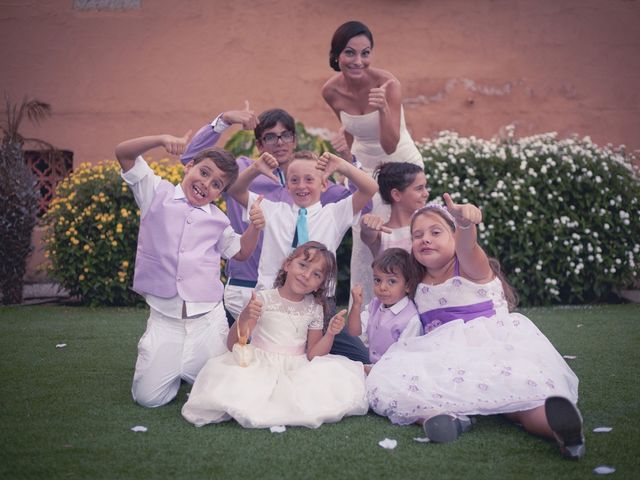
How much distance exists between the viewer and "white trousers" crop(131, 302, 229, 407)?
399 centimetres

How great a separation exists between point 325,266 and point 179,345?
0.85 meters

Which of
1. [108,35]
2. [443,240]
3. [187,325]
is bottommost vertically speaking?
[187,325]

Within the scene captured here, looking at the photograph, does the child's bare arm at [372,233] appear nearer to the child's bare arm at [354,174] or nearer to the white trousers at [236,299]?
the child's bare arm at [354,174]

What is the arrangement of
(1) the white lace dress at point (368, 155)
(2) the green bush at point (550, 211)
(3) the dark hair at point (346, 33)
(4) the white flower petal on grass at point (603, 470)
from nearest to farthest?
(4) the white flower petal on grass at point (603, 470) → (1) the white lace dress at point (368, 155) → (3) the dark hair at point (346, 33) → (2) the green bush at point (550, 211)

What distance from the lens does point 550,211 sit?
23.7 feet

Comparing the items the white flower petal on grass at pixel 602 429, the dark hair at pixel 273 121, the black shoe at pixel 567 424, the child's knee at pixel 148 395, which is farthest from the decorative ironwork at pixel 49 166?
the black shoe at pixel 567 424

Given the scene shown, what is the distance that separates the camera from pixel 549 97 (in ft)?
28.8

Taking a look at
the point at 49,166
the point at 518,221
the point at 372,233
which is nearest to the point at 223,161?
the point at 372,233

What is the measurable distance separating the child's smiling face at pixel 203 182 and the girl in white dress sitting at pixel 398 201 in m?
0.92

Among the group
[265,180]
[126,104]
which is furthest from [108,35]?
[265,180]

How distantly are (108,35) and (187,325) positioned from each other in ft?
18.3

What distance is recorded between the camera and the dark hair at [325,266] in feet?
13.0

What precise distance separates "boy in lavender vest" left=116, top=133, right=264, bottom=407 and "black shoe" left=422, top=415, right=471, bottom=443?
1.30m

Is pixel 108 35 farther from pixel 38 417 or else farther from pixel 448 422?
pixel 448 422
